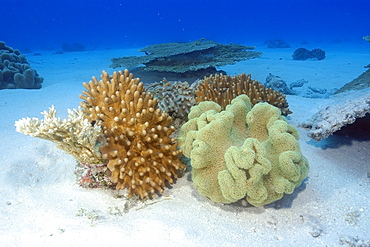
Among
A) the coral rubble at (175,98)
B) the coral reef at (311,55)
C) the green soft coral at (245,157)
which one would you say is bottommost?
the green soft coral at (245,157)

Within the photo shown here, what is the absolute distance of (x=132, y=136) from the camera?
284 cm

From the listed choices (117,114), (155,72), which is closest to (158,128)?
(117,114)

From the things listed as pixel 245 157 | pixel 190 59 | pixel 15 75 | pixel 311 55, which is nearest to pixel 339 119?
pixel 245 157

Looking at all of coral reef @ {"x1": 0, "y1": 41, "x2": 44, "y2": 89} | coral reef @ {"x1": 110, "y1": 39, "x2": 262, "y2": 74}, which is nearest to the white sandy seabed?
coral reef @ {"x1": 110, "y1": 39, "x2": 262, "y2": 74}

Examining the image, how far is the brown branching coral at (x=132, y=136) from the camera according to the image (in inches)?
109

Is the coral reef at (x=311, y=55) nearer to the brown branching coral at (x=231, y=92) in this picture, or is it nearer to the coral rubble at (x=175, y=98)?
the brown branching coral at (x=231, y=92)

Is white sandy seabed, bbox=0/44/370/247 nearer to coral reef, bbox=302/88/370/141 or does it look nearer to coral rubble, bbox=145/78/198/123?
coral reef, bbox=302/88/370/141

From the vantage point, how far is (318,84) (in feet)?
34.8

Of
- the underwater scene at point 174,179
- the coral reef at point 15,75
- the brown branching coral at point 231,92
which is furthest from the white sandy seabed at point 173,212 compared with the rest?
the coral reef at point 15,75

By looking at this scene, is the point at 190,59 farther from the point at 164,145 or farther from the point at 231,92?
the point at 164,145

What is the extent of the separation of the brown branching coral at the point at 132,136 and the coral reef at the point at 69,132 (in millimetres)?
149

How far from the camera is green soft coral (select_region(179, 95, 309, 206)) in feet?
7.72

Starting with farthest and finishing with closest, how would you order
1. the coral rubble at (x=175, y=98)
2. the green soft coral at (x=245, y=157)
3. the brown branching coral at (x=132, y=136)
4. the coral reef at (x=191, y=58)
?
the coral reef at (x=191, y=58) < the coral rubble at (x=175, y=98) < the brown branching coral at (x=132, y=136) < the green soft coral at (x=245, y=157)

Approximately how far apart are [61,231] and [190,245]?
124 centimetres
